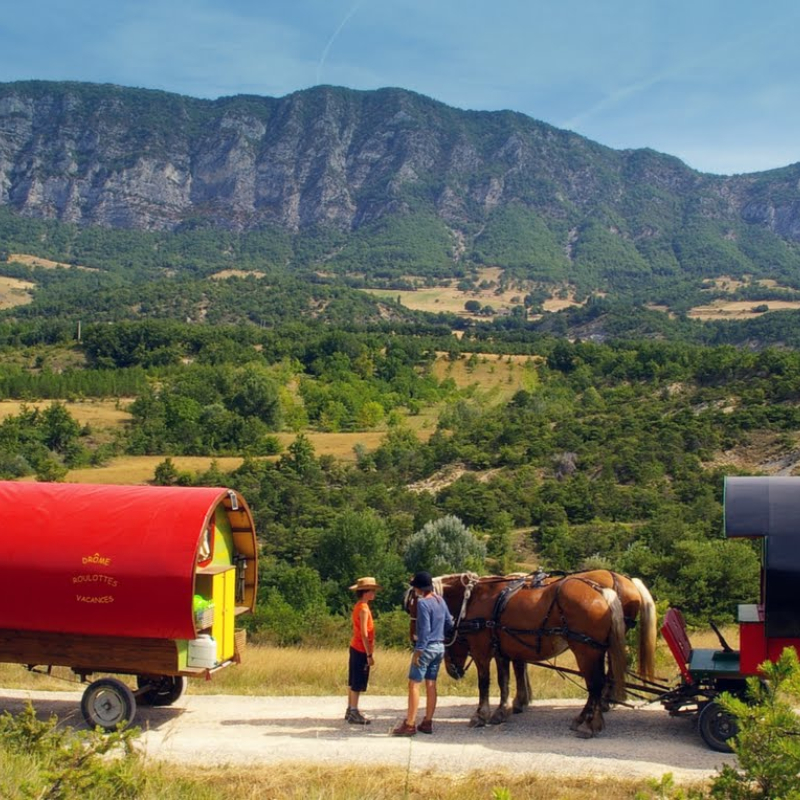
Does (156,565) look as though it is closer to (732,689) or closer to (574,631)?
(574,631)

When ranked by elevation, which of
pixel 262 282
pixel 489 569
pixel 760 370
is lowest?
pixel 489 569

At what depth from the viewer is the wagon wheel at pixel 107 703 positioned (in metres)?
10.0

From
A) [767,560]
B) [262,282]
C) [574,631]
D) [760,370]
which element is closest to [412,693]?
[574,631]

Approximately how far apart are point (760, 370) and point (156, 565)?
187 ft

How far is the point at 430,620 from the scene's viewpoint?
1022cm

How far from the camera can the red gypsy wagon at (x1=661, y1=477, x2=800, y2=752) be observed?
9086 mm

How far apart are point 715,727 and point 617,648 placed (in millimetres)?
1157

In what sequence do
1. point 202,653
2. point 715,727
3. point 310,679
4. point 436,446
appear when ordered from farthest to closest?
point 436,446
point 310,679
point 202,653
point 715,727

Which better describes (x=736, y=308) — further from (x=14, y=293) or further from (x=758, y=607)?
(x=758, y=607)

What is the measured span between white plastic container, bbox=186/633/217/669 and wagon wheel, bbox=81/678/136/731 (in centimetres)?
74

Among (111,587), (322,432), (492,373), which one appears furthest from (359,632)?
(492,373)

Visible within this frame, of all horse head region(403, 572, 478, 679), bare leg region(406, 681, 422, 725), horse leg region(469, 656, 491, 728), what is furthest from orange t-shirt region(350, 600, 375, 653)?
horse leg region(469, 656, 491, 728)

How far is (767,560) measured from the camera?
9.20m

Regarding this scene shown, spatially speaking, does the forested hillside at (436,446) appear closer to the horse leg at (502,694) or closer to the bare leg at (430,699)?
the horse leg at (502,694)
